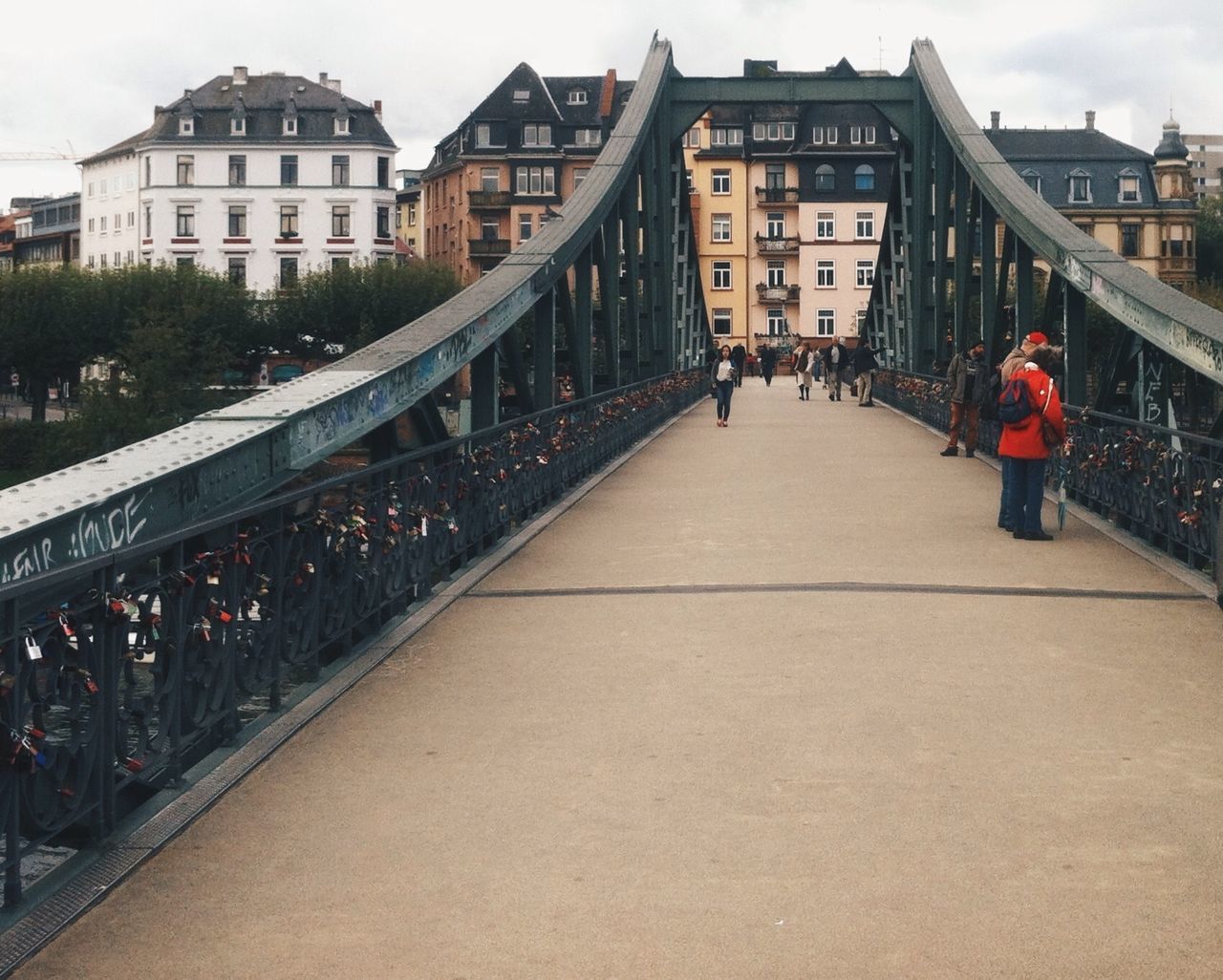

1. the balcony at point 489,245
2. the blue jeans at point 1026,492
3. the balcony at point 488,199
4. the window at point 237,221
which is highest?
the balcony at point 488,199

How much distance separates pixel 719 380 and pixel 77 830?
2231 centimetres

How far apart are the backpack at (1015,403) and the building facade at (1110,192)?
241 feet

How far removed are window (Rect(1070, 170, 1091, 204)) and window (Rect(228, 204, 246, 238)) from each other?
3754cm

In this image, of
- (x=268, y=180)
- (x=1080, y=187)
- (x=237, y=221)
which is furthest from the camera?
(x=237, y=221)

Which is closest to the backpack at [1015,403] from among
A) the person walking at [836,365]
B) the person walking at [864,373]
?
the person walking at [864,373]

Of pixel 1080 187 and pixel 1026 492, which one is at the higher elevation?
pixel 1080 187

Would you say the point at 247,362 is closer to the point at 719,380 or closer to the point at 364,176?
the point at 364,176

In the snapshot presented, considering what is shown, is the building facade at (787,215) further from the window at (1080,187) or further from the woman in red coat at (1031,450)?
the woman in red coat at (1031,450)

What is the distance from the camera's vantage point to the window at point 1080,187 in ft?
274

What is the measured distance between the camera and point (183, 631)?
18.0 ft

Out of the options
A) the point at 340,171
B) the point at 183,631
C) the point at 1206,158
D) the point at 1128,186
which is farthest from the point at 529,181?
the point at 1206,158

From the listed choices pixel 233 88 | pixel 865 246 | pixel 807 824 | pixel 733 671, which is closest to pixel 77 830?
pixel 807 824

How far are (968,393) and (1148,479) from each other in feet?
27.1

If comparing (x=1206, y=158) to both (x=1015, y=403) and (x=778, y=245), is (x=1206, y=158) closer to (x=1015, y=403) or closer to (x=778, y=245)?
(x=778, y=245)
